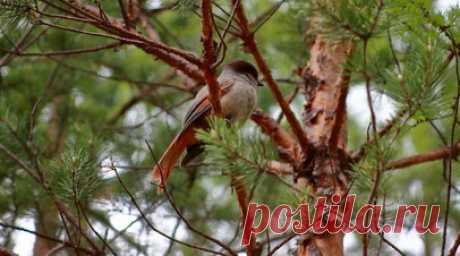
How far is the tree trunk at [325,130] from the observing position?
3.52 m

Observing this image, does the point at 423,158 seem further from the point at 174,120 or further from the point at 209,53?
the point at 174,120

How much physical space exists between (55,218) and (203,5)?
3.38 m

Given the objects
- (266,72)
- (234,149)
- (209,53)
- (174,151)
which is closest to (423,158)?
(266,72)

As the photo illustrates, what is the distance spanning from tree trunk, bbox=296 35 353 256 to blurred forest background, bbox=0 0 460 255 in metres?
0.12

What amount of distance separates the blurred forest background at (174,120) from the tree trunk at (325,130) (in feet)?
0.38

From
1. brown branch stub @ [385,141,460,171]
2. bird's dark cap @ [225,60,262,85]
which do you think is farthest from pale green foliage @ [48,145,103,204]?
brown branch stub @ [385,141,460,171]

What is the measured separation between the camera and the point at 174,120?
5648 mm

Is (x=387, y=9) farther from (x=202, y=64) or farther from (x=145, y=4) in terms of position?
(x=145, y=4)

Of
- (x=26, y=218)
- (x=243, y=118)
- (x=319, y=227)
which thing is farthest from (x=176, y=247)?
(x=319, y=227)

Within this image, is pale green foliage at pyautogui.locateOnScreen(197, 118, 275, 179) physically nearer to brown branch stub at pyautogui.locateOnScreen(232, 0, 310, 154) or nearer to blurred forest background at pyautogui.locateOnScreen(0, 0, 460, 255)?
blurred forest background at pyautogui.locateOnScreen(0, 0, 460, 255)

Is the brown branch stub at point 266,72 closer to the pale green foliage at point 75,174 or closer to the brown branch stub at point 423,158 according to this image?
the brown branch stub at point 423,158

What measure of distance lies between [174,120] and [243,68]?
1.44m

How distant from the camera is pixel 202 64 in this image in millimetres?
2795

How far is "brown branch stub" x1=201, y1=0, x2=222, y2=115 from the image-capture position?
2.66m
